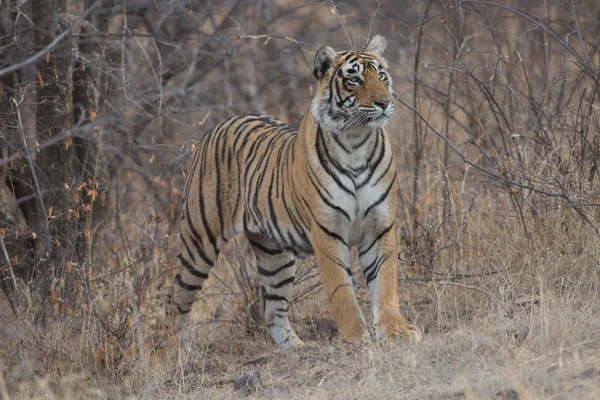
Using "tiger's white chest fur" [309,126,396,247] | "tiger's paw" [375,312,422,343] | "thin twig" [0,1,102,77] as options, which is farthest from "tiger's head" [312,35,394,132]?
"thin twig" [0,1,102,77]

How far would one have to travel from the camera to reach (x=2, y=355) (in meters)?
5.93

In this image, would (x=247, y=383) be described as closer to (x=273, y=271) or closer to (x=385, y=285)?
(x=385, y=285)

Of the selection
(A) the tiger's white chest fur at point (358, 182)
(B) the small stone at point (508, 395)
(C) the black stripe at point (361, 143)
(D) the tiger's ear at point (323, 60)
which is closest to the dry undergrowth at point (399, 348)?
(B) the small stone at point (508, 395)

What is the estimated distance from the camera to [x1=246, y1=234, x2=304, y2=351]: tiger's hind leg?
258 inches

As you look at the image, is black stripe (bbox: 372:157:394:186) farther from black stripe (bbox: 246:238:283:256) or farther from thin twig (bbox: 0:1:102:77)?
thin twig (bbox: 0:1:102:77)

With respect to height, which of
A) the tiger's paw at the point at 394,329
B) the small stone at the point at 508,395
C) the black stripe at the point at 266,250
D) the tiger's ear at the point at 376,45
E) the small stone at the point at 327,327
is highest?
the tiger's ear at the point at 376,45

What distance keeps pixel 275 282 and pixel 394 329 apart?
5.02 feet

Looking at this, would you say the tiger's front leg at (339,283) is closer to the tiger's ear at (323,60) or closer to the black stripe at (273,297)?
the tiger's ear at (323,60)

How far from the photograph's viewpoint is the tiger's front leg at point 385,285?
17.2 ft

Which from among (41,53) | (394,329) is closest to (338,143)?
(394,329)

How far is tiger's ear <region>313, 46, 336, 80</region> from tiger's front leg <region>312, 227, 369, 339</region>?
3.06 feet

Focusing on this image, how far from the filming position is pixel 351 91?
214 inches

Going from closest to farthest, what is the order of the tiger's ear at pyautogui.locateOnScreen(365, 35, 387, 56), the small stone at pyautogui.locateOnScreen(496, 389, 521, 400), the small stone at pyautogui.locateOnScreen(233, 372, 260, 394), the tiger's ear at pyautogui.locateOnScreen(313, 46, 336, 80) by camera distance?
1. the small stone at pyautogui.locateOnScreen(496, 389, 521, 400)
2. the small stone at pyautogui.locateOnScreen(233, 372, 260, 394)
3. the tiger's ear at pyautogui.locateOnScreen(313, 46, 336, 80)
4. the tiger's ear at pyautogui.locateOnScreen(365, 35, 387, 56)

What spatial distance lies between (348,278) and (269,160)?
1091 millimetres
